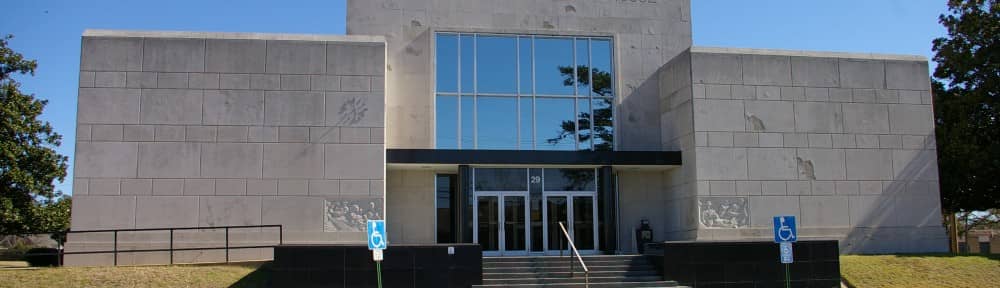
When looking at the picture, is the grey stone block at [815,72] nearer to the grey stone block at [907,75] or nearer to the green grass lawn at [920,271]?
the grey stone block at [907,75]

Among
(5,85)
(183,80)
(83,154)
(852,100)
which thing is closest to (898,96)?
(852,100)

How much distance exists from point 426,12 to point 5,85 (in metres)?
15.8

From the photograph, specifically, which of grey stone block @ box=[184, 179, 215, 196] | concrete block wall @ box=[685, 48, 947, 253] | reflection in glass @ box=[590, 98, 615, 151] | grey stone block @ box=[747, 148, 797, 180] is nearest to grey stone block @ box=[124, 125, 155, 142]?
grey stone block @ box=[184, 179, 215, 196]

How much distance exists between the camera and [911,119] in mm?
23938

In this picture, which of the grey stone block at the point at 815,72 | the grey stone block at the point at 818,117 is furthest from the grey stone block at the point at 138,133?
the grey stone block at the point at 815,72

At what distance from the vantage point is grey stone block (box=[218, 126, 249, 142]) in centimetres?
2106

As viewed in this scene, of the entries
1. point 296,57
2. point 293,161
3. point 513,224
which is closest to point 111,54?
point 296,57

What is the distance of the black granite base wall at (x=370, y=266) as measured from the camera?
17.2m

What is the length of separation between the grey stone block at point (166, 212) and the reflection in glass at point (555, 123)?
9.28 metres

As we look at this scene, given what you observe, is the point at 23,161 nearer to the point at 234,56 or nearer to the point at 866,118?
the point at 234,56

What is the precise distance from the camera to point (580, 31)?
24.3 metres

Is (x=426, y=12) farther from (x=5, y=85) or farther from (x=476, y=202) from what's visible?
(x=5, y=85)

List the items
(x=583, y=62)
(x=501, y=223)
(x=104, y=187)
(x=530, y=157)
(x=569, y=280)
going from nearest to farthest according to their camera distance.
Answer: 1. (x=569, y=280)
2. (x=104, y=187)
3. (x=530, y=157)
4. (x=501, y=223)
5. (x=583, y=62)

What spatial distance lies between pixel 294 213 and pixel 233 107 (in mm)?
3129
